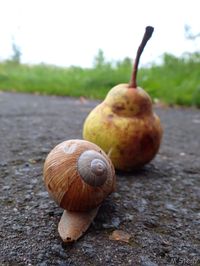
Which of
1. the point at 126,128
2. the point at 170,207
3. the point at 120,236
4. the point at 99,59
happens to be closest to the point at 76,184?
the point at 120,236

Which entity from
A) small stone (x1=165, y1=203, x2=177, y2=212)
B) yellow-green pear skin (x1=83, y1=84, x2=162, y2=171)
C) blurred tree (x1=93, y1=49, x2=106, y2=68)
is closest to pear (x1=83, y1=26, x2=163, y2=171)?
yellow-green pear skin (x1=83, y1=84, x2=162, y2=171)

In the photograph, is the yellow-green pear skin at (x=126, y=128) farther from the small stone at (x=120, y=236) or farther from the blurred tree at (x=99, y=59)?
the blurred tree at (x=99, y=59)

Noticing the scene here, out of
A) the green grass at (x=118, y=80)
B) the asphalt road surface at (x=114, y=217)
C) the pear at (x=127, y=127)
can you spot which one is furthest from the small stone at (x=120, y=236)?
the green grass at (x=118, y=80)

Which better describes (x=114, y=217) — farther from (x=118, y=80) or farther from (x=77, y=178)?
(x=118, y=80)

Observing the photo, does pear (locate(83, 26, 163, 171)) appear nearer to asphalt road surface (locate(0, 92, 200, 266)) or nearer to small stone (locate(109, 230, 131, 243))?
asphalt road surface (locate(0, 92, 200, 266))

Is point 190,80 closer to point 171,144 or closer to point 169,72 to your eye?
point 169,72

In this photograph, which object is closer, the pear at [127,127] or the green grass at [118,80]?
the pear at [127,127]

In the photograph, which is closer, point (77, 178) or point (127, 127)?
point (77, 178)
